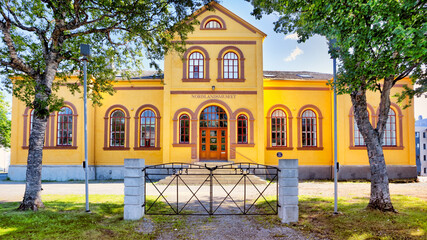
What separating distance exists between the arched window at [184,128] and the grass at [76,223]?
8.33m

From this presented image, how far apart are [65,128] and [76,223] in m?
12.6

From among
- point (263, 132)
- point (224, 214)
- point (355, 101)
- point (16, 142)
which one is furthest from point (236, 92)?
point (16, 142)

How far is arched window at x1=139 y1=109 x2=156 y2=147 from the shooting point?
59.4 ft

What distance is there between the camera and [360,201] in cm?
962

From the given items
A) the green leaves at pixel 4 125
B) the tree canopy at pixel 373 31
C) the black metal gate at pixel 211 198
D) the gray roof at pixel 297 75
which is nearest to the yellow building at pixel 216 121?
the gray roof at pixel 297 75

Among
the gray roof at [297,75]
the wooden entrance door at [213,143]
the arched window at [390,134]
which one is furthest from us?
the gray roof at [297,75]

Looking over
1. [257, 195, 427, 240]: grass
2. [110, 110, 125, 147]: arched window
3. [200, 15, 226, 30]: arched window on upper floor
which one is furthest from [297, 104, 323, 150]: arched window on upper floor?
[110, 110, 125, 147]: arched window

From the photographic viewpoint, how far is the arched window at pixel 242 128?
17125mm

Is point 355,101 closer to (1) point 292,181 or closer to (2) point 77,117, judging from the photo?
(1) point 292,181

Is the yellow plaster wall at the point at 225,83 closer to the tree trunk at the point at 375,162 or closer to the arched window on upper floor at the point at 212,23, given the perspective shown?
the arched window on upper floor at the point at 212,23

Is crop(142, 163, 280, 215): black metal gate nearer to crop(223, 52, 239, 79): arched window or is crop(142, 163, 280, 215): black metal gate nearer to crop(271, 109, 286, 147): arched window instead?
crop(271, 109, 286, 147): arched window

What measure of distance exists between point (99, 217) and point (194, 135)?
983 cm

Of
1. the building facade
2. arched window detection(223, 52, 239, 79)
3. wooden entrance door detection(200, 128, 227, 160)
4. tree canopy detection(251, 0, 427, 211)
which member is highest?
arched window detection(223, 52, 239, 79)

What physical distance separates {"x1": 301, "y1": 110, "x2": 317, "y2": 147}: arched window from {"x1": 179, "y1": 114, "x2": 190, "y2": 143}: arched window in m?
8.03
